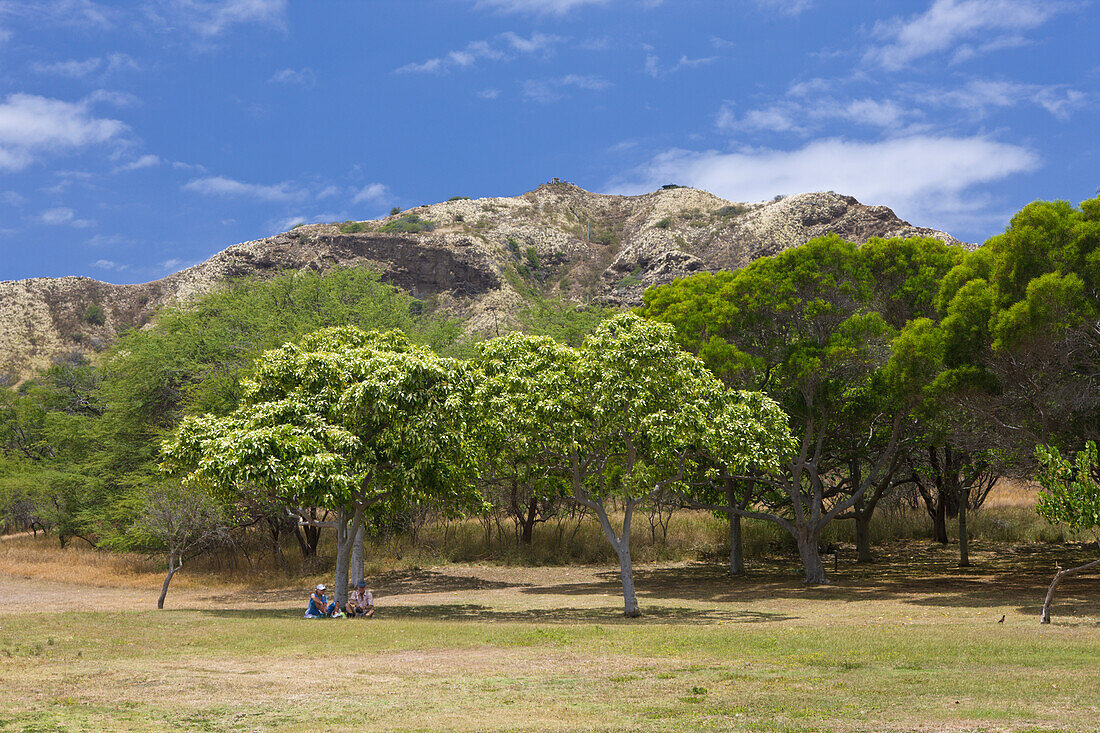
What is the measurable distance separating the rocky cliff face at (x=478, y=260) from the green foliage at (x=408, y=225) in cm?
59

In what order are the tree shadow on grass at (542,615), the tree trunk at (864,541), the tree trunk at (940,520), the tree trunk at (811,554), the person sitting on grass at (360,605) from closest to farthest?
the tree shadow on grass at (542,615) → the person sitting on grass at (360,605) → the tree trunk at (811,554) → the tree trunk at (864,541) → the tree trunk at (940,520)

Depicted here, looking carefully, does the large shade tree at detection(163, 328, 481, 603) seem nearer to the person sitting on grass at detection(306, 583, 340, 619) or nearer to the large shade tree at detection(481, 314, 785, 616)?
the person sitting on grass at detection(306, 583, 340, 619)

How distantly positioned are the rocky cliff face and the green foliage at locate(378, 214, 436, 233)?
59cm

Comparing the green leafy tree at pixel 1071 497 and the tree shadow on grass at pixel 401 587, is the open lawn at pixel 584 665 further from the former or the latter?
the tree shadow on grass at pixel 401 587

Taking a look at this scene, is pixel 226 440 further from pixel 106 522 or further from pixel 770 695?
pixel 106 522

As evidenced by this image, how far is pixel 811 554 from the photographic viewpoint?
2802cm

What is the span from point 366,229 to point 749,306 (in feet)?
353

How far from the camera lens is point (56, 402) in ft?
183

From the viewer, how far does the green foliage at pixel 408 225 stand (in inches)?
4936

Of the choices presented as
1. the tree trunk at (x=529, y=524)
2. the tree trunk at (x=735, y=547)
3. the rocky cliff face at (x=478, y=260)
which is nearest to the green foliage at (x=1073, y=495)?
the tree trunk at (x=735, y=547)

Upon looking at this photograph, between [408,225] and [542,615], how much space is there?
11271 cm

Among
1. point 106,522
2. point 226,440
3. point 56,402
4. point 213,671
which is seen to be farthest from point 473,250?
point 213,671

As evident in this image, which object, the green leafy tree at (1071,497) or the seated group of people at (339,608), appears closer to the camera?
the green leafy tree at (1071,497)

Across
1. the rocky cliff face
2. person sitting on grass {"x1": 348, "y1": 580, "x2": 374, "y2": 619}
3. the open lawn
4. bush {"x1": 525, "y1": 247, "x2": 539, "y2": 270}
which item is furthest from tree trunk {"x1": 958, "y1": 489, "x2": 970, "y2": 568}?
bush {"x1": 525, "y1": 247, "x2": 539, "y2": 270}
